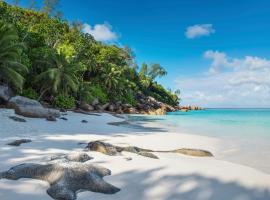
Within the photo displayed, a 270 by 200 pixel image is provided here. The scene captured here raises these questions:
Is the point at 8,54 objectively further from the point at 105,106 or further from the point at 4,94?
the point at 105,106

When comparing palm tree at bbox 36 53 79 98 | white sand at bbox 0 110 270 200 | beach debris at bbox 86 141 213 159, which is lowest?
white sand at bbox 0 110 270 200

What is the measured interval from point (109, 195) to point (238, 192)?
8.83 ft

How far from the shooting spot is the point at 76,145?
11117mm

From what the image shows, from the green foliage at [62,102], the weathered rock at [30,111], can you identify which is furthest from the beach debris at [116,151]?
the green foliage at [62,102]

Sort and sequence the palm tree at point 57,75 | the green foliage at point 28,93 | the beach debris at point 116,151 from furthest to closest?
1. the palm tree at point 57,75
2. the green foliage at point 28,93
3. the beach debris at point 116,151

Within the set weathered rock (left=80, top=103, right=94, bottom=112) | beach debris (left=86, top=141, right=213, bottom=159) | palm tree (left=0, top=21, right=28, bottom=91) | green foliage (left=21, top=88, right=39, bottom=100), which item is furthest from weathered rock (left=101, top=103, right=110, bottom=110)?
beach debris (left=86, top=141, right=213, bottom=159)

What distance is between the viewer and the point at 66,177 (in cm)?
561

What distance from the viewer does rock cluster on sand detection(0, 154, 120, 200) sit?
5.19m

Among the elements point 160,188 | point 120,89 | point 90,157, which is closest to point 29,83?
point 120,89

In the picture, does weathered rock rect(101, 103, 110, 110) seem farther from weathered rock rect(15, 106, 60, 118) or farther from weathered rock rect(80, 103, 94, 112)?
weathered rock rect(15, 106, 60, 118)

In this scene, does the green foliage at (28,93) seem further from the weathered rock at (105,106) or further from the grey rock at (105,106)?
the grey rock at (105,106)

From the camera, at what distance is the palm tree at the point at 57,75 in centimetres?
3064

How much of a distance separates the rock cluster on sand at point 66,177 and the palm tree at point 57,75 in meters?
25.1

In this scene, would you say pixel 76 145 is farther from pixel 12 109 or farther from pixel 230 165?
pixel 12 109
